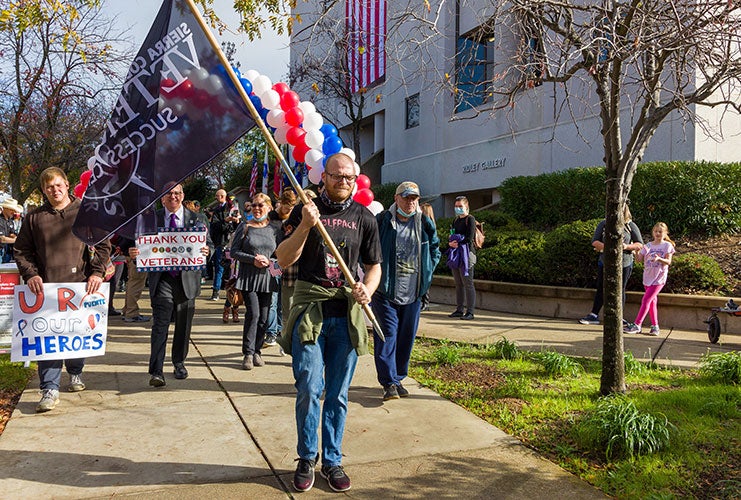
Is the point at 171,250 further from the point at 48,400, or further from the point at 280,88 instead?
the point at 280,88

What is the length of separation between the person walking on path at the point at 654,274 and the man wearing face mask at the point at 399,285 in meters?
3.96

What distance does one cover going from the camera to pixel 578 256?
9773 mm

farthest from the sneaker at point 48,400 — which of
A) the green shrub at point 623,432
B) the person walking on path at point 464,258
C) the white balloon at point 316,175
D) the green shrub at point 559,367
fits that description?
the person walking on path at point 464,258

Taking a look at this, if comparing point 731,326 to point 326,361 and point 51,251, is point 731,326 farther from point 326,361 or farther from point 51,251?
point 51,251

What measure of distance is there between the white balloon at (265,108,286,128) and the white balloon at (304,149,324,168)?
41 centimetres

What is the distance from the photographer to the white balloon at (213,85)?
4.17 meters

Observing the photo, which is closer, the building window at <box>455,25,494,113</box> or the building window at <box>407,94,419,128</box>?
the building window at <box>455,25,494,113</box>

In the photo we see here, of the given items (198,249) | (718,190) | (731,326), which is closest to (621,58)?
(198,249)

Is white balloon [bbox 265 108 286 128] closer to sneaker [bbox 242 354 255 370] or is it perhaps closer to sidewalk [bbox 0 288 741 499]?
sneaker [bbox 242 354 255 370]

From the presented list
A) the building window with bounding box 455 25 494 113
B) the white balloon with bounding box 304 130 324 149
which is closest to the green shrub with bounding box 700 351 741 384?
the building window with bounding box 455 25 494 113

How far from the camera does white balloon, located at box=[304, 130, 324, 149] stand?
6215 millimetres

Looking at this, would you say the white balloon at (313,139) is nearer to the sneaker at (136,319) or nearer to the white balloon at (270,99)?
the white balloon at (270,99)

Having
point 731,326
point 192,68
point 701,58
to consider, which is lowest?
point 731,326

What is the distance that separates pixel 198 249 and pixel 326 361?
113 inches
